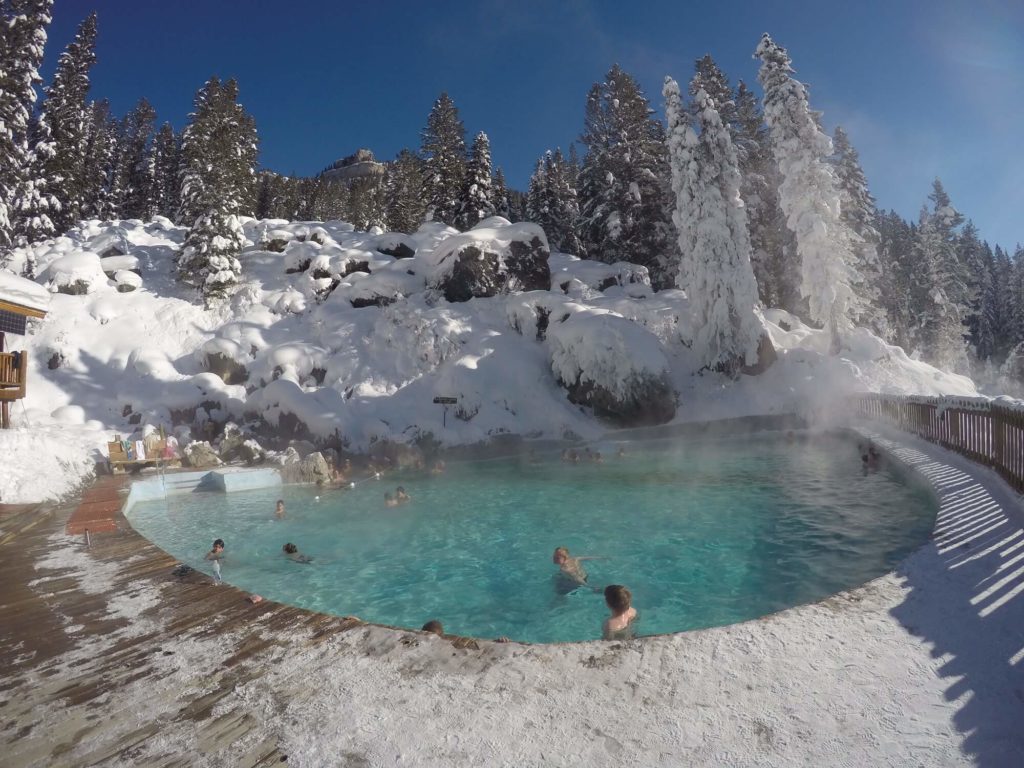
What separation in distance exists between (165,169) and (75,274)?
3193 centimetres

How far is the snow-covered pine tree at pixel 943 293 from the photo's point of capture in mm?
42000

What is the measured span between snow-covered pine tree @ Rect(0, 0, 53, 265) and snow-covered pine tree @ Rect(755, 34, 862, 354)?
34.9 meters

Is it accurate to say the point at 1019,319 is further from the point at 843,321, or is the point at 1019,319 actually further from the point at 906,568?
the point at 906,568

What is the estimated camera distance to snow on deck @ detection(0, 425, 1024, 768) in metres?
2.81

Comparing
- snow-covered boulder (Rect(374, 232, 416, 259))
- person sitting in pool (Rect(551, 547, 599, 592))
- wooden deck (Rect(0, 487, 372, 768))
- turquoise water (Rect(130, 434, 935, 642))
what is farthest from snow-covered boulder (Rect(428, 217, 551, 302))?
wooden deck (Rect(0, 487, 372, 768))

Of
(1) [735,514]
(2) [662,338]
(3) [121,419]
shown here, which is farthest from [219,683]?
(2) [662,338]

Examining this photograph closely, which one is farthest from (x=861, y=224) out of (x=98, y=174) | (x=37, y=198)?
(x=98, y=174)

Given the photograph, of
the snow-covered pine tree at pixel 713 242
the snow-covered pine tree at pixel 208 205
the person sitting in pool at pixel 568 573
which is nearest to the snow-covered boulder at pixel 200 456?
the snow-covered pine tree at pixel 208 205

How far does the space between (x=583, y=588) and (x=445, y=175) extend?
38885 mm

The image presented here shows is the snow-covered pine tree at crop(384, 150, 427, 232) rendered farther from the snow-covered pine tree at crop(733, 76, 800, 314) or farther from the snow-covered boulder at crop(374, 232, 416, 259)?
the snow-covered pine tree at crop(733, 76, 800, 314)

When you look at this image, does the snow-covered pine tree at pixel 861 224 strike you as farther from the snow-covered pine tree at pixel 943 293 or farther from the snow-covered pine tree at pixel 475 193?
the snow-covered pine tree at pixel 475 193

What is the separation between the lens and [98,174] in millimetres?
44281

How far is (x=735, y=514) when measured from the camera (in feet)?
37.4

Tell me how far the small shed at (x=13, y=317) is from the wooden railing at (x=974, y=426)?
21201 mm
